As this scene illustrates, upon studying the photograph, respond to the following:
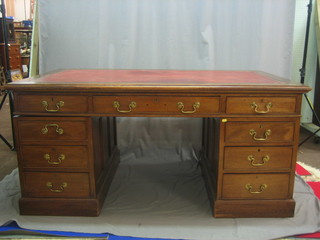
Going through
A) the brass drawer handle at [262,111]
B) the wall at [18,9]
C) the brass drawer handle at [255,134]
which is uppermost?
the wall at [18,9]

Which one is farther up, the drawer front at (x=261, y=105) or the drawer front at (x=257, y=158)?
the drawer front at (x=261, y=105)

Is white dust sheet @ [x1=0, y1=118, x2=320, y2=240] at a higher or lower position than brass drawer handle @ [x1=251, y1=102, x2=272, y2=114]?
lower

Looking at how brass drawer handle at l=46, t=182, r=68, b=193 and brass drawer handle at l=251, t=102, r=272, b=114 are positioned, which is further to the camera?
brass drawer handle at l=46, t=182, r=68, b=193

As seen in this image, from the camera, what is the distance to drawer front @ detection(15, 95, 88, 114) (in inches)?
67.1

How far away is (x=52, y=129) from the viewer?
68.9 inches

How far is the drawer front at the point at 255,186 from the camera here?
1.79 metres

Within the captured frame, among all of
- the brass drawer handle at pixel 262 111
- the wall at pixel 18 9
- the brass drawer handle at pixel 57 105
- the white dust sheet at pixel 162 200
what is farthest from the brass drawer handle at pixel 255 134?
the wall at pixel 18 9

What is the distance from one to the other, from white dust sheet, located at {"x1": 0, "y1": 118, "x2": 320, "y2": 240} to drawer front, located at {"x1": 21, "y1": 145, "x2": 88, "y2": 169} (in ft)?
0.97

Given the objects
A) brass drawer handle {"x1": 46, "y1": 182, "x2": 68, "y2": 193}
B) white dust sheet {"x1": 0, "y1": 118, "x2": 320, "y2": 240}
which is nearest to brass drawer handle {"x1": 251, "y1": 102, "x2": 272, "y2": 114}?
white dust sheet {"x1": 0, "y1": 118, "x2": 320, "y2": 240}

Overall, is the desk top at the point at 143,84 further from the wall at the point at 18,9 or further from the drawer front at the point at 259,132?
the wall at the point at 18,9

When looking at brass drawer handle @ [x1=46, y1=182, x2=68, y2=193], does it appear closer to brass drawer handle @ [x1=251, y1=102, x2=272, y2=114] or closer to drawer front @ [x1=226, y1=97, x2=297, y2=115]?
drawer front @ [x1=226, y1=97, x2=297, y2=115]

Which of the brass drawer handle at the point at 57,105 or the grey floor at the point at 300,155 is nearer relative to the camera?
the brass drawer handle at the point at 57,105

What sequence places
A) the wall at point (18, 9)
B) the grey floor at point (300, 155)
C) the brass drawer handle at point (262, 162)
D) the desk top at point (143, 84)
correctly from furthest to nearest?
the wall at point (18, 9) < the grey floor at point (300, 155) < the brass drawer handle at point (262, 162) < the desk top at point (143, 84)

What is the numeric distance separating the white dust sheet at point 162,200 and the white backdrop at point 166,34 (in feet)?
1.77
